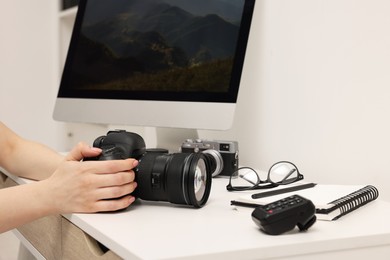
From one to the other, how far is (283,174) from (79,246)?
40 cm

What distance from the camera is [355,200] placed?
0.64 metres

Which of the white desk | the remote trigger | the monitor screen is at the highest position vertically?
the monitor screen

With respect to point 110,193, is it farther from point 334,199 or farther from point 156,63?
point 156,63

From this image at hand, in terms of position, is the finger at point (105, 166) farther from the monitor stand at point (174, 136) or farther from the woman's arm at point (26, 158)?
the monitor stand at point (174, 136)

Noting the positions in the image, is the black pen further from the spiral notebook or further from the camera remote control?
the camera remote control

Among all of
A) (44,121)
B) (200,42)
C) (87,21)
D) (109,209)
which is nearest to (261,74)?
(200,42)

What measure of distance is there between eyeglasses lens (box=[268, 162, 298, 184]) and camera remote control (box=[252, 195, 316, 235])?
28cm

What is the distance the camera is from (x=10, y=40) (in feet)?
6.70

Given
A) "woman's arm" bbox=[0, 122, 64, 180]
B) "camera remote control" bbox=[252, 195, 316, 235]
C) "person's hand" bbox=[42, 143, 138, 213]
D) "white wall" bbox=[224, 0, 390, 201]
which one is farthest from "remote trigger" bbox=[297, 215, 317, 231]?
"woman's arm" bbox=[0, 122, 64, 180]

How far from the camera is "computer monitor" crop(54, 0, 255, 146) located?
95 centimetres

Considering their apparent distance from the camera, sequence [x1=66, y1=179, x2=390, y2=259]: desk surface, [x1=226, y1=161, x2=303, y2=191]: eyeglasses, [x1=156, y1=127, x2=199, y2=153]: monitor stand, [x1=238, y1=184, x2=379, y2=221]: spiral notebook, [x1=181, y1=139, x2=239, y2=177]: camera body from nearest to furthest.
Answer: [x1=66, y1=179, x2=390, y2=259]: desk surface, [x1=238, y1=184, x2=379, y2=221]: spiral notebook, [x1=226, y1=161, x2=303, y2=191]: eyeglasses, [x1=181, y1=139, x2=239, y2=177]: camera body, [x1=156, y1=127, x2=199, y2=153]: monitor stand

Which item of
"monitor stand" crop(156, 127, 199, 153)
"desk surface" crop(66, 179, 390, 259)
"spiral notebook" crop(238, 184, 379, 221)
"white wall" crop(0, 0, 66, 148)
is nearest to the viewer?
"desk surface" crop(66, 179, 390, 259)

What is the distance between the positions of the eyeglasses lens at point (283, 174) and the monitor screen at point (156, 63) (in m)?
0.13

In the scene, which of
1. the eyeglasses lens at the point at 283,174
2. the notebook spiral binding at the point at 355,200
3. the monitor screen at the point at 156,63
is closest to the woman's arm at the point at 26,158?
the monitor screen at the point at 156,63
